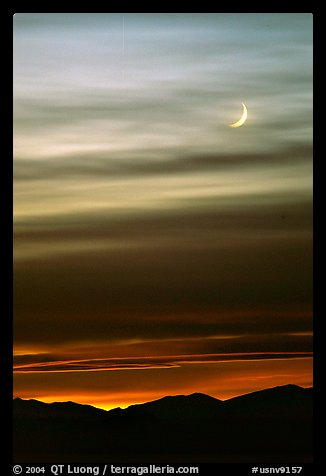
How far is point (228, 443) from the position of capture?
4684mm

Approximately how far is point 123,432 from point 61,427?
35 cm

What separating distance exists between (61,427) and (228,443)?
0.93m

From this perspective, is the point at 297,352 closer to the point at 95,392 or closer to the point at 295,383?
the point at 295,383

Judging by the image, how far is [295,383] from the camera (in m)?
4.73

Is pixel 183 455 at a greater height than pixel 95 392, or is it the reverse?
pixel 95 392

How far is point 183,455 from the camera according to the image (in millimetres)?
4656

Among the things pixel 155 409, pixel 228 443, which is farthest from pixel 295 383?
pixel 155 409

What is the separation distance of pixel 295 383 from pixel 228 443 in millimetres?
498

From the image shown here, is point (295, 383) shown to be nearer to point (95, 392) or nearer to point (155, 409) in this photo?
point (155, 409)
